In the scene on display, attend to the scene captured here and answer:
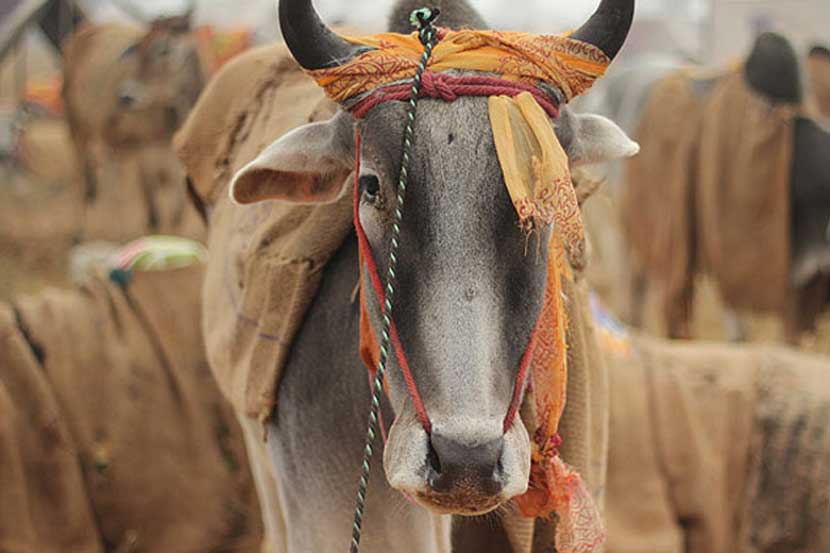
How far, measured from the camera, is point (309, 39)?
210 cm

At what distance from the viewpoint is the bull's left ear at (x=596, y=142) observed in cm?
222

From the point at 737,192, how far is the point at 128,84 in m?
3.41

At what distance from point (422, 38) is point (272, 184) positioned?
42cm

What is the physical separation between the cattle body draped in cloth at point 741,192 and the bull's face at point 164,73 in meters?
2.52

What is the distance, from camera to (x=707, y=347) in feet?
14.3

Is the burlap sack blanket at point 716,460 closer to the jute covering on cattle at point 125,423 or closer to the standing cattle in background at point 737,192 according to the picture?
the jute covering on cattle at point 125,423

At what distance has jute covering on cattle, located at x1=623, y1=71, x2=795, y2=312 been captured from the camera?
6277 millimetres

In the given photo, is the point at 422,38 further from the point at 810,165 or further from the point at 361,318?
the point at 810,165

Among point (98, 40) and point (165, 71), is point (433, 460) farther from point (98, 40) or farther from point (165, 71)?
point (98, 40)

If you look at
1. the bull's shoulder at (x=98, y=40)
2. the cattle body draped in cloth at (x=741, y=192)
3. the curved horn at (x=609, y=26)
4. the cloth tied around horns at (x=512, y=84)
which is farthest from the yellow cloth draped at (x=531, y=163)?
the bull's shoulder at (x=98, y=40)

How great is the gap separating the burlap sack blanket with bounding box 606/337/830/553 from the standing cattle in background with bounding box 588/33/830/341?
91.4 inches

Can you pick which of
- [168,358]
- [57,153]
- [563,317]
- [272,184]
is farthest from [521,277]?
[57,153]

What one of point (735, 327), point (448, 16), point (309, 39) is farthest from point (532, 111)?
point (735, 327)

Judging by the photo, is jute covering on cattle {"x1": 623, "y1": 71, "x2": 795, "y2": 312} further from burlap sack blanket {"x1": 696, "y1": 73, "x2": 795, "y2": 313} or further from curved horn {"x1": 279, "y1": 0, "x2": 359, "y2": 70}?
curved horn {"x1": 279, "y1": 0, "x2": 359, "y2": 70}
